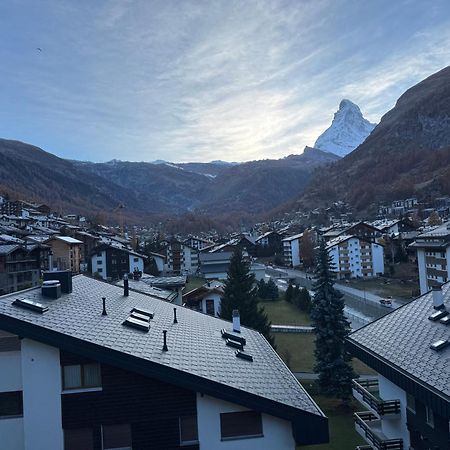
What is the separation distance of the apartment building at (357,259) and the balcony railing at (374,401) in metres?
62.7

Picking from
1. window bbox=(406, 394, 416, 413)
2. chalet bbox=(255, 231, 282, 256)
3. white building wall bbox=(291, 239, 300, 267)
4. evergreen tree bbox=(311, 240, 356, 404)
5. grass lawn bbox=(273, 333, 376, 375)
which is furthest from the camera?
chalet bbox=(255, 231, 282, 256)

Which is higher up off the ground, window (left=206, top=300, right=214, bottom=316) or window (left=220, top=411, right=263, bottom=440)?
window (left=220, top=411, right=263, bottom=440)

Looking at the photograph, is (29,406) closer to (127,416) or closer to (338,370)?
(127,416)

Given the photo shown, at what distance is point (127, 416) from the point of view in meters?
9.70

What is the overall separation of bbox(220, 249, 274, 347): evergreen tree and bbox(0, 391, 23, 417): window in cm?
2307

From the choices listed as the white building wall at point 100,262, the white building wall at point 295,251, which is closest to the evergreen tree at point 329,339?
the white building wall at point 100,262

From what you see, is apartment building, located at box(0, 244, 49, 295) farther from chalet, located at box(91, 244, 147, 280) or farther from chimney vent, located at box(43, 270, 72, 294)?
chimney vent, located at box(43, 270, 72, 294)

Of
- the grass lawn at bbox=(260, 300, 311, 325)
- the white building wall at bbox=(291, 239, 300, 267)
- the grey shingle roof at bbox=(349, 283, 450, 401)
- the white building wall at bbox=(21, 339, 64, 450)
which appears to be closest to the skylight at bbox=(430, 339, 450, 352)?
the grey shingle roof at bbox=(349, 283, 450, 401)

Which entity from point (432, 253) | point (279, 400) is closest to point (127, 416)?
point (279, 400)

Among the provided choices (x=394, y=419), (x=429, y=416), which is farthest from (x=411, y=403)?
(x=394, y=419)

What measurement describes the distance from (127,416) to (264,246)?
363 feet

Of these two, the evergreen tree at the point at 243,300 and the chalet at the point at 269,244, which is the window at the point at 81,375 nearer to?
the evergreen tree at the point at 243,300

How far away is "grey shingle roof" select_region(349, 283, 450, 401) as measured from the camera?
11461 millimetres

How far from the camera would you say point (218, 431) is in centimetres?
980
